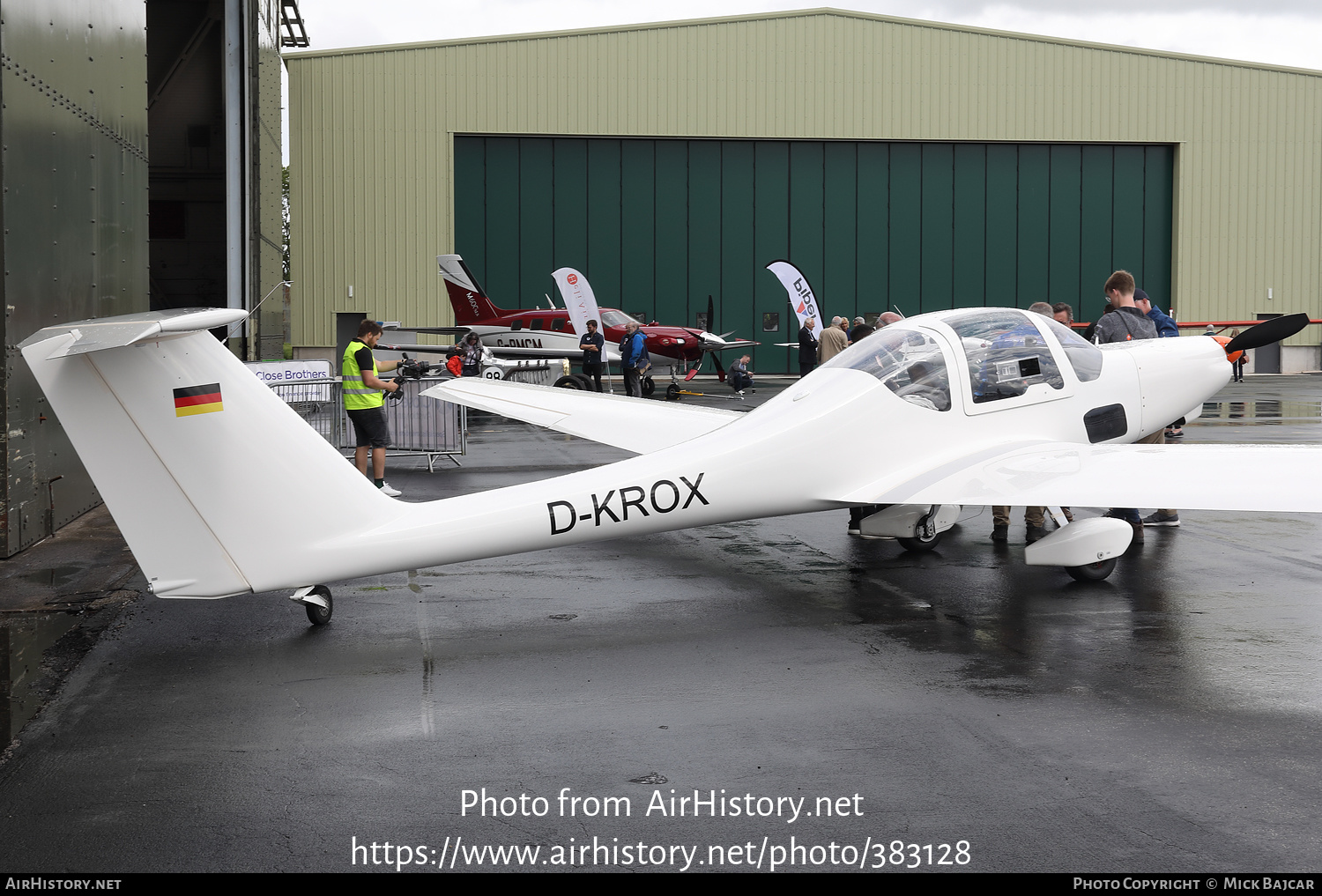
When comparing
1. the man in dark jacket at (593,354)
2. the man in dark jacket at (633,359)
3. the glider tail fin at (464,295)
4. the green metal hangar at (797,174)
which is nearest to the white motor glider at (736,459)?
the man in dark jacket at (593,354)

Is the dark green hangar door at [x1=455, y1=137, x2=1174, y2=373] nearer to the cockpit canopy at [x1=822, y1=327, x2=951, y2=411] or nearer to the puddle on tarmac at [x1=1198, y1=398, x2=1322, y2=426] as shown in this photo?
the puddle on tarmac at [x1=1198, y1=398, x2=1322, y2=426]

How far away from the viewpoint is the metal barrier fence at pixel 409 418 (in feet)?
47.9

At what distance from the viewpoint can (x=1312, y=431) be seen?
18859 millimetres

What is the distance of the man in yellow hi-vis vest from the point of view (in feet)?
37.1

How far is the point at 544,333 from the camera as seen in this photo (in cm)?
3089

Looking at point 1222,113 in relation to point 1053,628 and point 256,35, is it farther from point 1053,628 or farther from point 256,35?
point 1053,628

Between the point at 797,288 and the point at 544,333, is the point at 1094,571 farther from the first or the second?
the point at 544,333

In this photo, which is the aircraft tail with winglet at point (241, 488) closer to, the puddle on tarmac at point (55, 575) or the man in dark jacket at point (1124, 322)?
the puddle on tarmac at point (55, 575)

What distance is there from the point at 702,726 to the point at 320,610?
2.74m

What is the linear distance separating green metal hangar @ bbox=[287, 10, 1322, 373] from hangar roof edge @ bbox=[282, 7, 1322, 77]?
0.40ft

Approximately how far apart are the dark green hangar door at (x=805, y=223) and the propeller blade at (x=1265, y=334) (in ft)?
101
